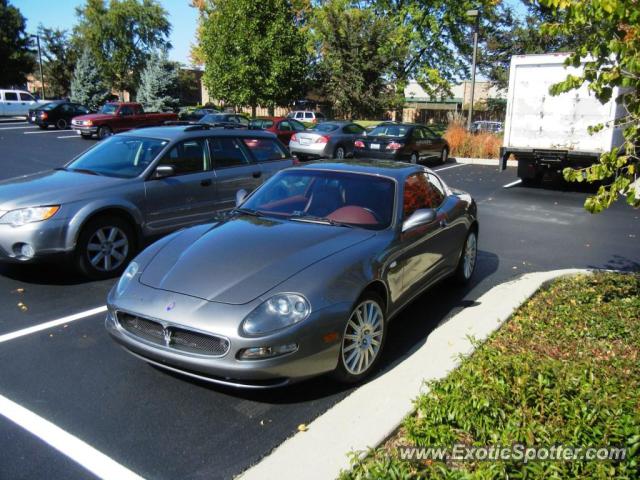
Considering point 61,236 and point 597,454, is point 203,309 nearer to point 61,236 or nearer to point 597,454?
point 597,454

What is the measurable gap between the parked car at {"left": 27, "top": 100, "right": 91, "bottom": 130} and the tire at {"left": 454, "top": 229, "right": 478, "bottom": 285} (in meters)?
30.4

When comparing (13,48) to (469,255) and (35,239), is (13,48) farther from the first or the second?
(469,255)

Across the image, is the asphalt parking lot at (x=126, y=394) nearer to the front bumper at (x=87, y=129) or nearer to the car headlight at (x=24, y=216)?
the car headlight at (x=24, y=216)

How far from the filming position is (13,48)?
5284 centimetres

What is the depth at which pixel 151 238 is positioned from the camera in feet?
22.2

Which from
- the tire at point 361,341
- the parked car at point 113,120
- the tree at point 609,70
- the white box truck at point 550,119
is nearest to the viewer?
the tire at point 361,341

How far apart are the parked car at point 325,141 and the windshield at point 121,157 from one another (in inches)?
469

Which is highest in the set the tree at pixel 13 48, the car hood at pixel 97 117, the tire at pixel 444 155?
the tree at pixel 13 48

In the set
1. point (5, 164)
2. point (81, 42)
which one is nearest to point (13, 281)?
point (5, 164)

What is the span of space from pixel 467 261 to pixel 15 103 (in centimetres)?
3965

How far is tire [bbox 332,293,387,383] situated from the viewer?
3.73 metres

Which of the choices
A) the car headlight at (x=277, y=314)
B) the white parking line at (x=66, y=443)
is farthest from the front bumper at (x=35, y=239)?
the car headlight at (x=277, y=314)

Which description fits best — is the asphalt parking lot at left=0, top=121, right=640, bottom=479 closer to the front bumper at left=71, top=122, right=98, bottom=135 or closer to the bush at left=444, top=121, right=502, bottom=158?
the bush at left=444, top=121, right=502, bottom=158

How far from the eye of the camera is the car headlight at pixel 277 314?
3.33 m
